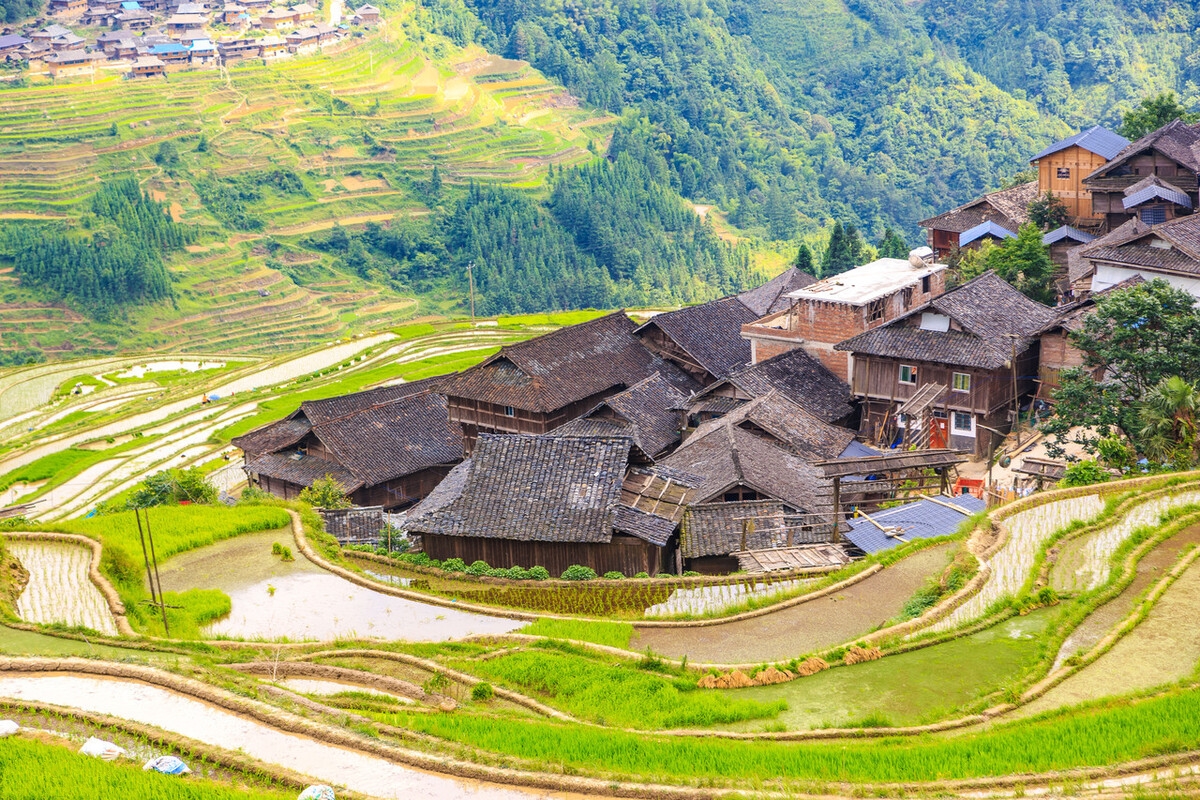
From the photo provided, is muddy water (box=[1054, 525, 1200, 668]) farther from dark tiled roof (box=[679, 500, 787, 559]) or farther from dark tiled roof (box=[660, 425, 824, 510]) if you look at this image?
dark tiled roof (box=[660, 425, 824, 510])

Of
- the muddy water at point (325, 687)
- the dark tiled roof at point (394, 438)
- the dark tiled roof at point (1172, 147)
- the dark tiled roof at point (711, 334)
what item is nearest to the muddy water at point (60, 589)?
the muddy water at point (325, 687)

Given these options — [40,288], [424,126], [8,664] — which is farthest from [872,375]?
[424,126]

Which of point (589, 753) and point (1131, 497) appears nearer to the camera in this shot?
point (589, 753)

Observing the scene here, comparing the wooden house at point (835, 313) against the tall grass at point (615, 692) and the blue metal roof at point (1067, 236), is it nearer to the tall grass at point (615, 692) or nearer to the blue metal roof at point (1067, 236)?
the blue metal roof at point (1067, 236)

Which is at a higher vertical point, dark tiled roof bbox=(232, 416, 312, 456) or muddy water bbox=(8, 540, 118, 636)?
muddy water bbox=(8, 540, 118, 636)

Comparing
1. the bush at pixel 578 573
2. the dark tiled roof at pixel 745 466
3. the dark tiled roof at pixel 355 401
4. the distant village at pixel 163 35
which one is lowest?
the dark tiled roof at pixel 355 401

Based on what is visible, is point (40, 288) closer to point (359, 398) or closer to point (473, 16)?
point (359, 398)

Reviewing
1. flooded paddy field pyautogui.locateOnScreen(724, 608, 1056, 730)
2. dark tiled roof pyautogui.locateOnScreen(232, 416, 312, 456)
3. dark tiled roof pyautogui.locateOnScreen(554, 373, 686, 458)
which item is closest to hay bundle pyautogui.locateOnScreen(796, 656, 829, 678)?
flooded paddy field pyautogui.locateOnScreen(724, 608, 1056, 730)
